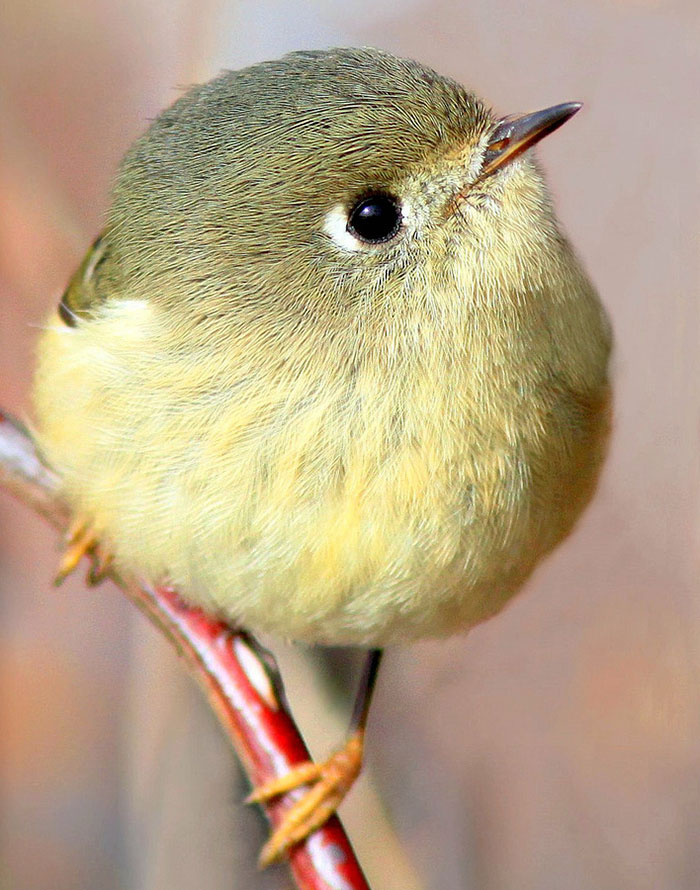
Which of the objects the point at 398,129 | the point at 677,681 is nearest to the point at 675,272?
the point at 677,681

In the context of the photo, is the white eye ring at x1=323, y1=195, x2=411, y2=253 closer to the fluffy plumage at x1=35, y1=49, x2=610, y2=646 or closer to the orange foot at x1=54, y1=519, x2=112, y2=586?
the fluffy plumage at x1=35, y1=49, x2=610, y2=646

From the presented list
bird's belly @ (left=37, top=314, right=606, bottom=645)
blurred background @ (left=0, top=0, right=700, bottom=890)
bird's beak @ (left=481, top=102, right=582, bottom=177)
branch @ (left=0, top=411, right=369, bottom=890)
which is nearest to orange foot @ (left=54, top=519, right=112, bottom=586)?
branch @ (left=0, top=411, right=369, bottom=890)

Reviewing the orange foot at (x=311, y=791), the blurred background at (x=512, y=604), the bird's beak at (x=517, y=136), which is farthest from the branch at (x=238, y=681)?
the bird's beak at (x=517, y=136)

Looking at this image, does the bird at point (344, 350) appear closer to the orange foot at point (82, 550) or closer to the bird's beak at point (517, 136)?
the bird's beak at point (517, 136)

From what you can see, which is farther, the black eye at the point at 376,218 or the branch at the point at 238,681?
the branch at the point at 238,681

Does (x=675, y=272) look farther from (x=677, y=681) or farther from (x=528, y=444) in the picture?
(x=528, y=444)
